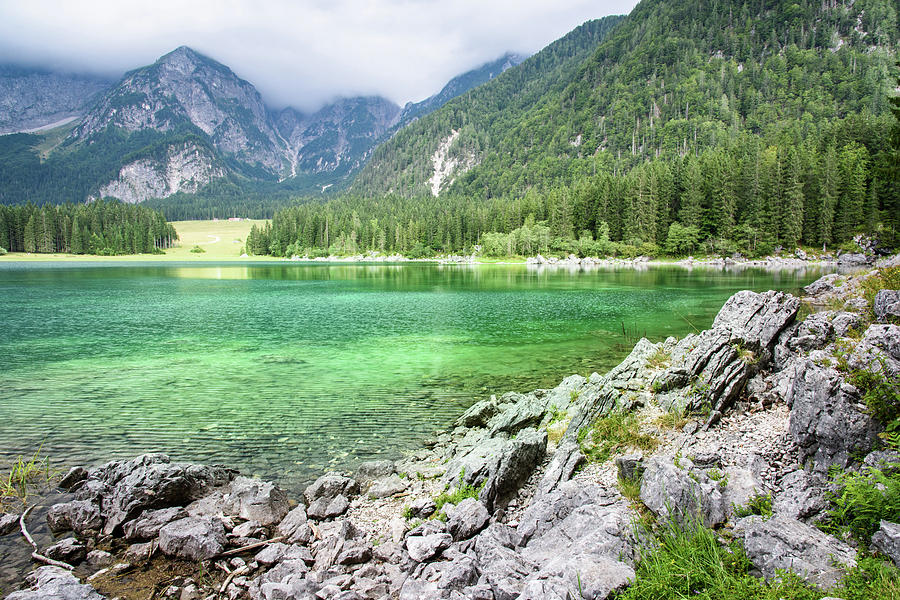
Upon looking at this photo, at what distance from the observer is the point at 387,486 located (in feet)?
36.2

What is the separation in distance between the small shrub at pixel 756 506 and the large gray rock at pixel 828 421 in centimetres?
124

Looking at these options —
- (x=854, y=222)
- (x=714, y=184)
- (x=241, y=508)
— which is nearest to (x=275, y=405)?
(x=241, y=508)

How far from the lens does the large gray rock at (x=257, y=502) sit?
31.9 feet

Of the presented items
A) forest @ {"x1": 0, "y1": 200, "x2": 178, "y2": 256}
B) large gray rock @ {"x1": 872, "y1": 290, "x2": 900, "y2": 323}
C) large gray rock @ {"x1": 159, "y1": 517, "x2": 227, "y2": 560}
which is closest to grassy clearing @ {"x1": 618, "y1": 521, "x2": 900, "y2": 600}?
large gray rock @ {"x1": 159, "y1": 517, "x2": 227, "y2": 560}

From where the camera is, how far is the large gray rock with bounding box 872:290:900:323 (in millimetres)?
11398

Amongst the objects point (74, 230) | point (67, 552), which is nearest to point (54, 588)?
point (67, 552)

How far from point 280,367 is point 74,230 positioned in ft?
680

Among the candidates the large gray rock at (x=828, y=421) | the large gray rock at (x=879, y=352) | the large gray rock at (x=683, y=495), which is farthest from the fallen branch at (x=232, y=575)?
the large gray rock at (x=879, y=352)

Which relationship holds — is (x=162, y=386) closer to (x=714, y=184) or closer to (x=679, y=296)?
(x=679, y=296)

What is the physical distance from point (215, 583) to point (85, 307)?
168 ft

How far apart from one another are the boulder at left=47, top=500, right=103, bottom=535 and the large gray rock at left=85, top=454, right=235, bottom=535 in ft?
0.59

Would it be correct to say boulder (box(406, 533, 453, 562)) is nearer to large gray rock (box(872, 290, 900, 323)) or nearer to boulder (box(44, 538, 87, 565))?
boulder (box(44, 538, 87, 565))

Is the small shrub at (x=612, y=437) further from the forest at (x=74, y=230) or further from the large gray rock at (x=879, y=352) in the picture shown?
the forest at (x=74, y=230)

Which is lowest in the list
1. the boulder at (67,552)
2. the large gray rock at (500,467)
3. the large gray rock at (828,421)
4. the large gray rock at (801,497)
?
the boulder at (67,552)
